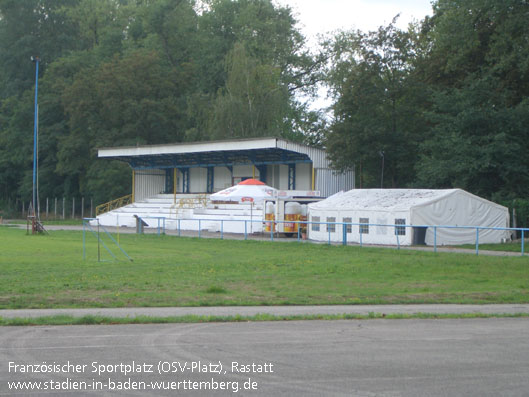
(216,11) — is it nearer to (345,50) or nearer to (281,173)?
(345,50)

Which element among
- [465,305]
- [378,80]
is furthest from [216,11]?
[465,305]

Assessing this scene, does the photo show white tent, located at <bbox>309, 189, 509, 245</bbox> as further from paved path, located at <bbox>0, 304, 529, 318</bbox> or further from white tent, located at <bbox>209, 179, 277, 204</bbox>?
paved path, located at <bbox>0, 304, 529, 318</bbox>

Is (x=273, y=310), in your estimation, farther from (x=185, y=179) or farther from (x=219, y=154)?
(x=185, y=179)

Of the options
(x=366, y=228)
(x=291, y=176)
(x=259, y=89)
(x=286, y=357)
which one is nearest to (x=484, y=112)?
(x=366, y=228)

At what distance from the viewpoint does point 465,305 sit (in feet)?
48.2

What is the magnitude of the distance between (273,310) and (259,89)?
53.7 meters

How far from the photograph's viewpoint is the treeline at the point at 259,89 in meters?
41.0

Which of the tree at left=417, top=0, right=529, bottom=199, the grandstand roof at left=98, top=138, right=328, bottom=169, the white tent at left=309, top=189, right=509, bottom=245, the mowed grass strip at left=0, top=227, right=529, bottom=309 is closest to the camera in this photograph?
the mowed grass strip at left=0, top=227, right=529, bottom=309

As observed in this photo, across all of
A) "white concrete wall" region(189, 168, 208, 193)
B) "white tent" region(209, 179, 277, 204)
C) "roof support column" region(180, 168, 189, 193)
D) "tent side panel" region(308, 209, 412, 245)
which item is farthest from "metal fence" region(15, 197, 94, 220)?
"tent side panel" region(308, 209, 412, 245)

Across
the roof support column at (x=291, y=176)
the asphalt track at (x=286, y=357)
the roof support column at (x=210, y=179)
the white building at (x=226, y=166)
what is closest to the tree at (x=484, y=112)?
the white building at (x=226, y=166)

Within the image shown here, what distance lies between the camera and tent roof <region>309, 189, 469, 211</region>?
33.8 metres

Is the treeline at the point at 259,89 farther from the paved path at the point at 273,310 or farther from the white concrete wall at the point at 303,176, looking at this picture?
the paved path at the point at 273,310

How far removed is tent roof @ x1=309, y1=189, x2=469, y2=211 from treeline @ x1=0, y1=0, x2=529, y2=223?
556 cm

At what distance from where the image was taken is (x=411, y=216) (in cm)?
3278
